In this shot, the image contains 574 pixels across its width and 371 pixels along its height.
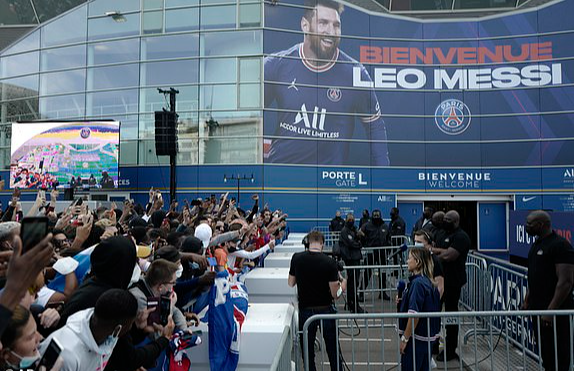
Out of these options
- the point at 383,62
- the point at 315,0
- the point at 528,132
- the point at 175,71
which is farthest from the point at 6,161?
the point at 528,132

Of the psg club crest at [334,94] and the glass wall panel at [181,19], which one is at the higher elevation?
the glass wall panel at [181,19]

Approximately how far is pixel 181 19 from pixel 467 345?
21509 mm

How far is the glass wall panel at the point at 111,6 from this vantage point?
934 inches

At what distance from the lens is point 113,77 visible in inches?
928

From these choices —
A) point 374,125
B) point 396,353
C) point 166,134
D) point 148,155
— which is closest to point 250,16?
point 166,134

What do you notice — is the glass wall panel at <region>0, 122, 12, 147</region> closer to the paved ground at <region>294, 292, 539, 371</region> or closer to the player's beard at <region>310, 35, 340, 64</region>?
the player's beard at <region>310, 35, 340, 64</region>

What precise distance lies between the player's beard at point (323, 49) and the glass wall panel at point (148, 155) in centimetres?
955

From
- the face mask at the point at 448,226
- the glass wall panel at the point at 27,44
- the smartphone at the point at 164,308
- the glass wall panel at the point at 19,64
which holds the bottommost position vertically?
the smartphone at the point at 164,308

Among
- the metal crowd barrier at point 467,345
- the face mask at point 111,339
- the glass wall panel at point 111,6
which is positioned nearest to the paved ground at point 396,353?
the metal crowd barrier at point 467,345

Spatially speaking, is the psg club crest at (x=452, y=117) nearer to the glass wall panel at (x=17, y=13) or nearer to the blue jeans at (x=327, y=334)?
the blue jeans at (x=327, y=334)

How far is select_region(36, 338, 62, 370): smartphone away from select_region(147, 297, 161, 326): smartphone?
0.96 meters

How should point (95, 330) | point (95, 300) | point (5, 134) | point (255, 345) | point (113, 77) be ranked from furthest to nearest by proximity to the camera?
1. point (5, 134)
2. point (113, 77)
3. point (255, 345)
4. point (95, 300)
5. point (95, 330)

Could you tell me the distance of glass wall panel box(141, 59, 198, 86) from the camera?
23.0 m

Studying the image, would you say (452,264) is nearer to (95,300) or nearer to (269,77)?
A: (95,300)
